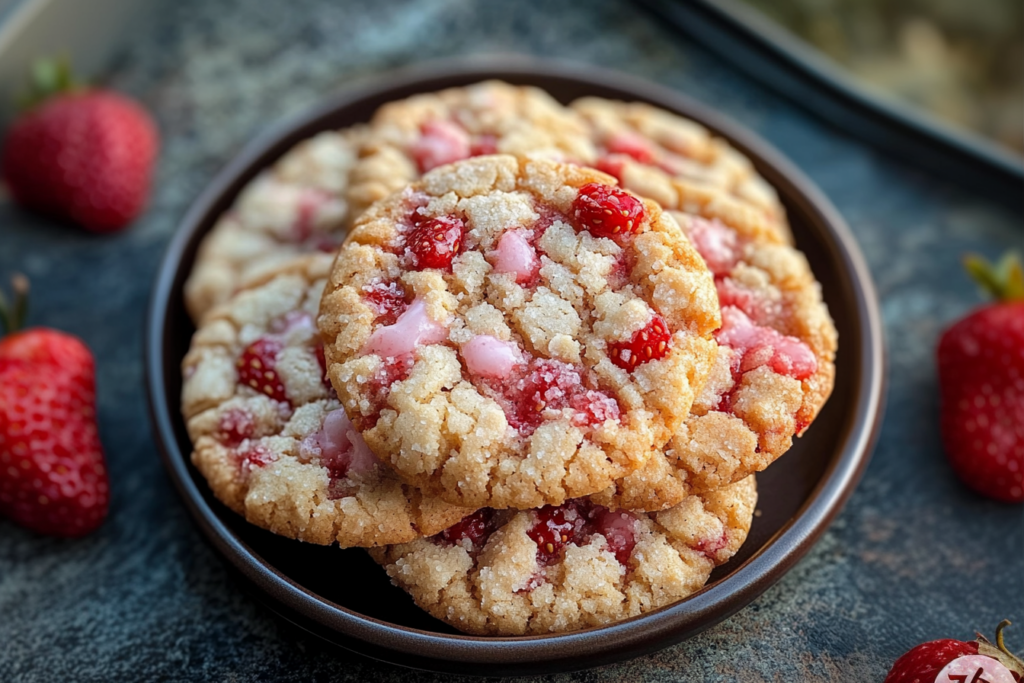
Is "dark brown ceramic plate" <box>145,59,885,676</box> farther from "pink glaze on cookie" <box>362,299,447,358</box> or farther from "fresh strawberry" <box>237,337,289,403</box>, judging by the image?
"pink glaze on cookie" <box>362,299,447,358</box>

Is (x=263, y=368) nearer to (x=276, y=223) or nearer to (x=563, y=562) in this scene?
(x=276, y=223)

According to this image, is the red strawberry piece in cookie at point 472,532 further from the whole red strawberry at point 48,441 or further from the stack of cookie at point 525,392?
the whole red strawberry at point 48,441

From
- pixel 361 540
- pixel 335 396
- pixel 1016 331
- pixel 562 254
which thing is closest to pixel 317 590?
pixel 361 540

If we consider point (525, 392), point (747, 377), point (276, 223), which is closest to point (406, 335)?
point (525, 392)

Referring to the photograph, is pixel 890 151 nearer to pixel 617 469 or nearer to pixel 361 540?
pixel 617 469

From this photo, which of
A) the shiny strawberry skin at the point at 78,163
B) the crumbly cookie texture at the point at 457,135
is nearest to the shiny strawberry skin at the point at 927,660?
the crumbly cookie texture at the point at 457,135

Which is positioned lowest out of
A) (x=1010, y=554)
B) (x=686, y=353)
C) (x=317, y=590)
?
(x=1010, y=554)
